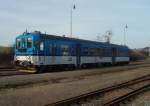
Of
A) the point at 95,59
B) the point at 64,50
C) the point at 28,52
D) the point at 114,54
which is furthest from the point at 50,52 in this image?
the point at 114,54

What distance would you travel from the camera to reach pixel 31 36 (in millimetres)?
20891

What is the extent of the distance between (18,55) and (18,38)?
1587 millimetres

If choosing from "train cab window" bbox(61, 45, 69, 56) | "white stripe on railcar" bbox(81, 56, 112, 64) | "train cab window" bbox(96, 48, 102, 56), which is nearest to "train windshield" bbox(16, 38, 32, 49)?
"train cab window" bbox(61, 45, 69, 56)

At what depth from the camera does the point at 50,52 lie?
70.6ft

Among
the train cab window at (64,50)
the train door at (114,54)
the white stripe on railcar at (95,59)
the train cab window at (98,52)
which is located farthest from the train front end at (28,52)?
the train door at (114,54)

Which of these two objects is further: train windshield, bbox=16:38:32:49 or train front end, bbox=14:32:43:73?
train windshield, bbox=16:38:32:49

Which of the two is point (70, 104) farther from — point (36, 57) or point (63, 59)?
point (63, 59)

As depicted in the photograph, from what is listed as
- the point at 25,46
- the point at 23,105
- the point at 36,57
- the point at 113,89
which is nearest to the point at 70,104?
the point at 23,105

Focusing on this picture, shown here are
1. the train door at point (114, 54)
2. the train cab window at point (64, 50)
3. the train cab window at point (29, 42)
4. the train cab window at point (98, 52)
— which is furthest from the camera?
the train door at point (114, 54)

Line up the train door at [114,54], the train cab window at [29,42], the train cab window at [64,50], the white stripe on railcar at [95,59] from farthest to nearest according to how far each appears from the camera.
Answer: the train door at [114,54] < the white stripe on railcar at [95,59] < the train cab window at [64,50] < the train cab window at [29,42]

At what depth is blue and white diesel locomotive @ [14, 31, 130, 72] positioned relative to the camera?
67.6 ft

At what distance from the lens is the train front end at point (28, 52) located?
20.4 metres

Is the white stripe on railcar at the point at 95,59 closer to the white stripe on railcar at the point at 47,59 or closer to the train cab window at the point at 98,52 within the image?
the train cab window at the point at 98,52

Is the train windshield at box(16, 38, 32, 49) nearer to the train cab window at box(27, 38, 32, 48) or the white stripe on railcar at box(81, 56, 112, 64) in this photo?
the train cab window at box(27, 38, 32, 48)
